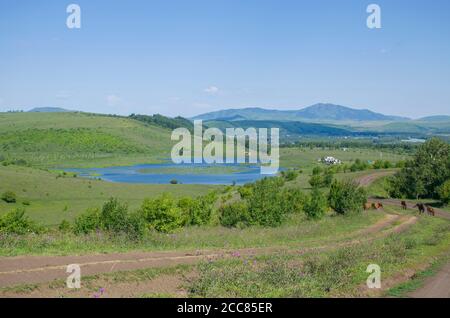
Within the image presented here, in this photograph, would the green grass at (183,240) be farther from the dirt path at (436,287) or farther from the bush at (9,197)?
the bush at (9,197)

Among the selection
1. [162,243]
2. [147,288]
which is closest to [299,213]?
[162,243]

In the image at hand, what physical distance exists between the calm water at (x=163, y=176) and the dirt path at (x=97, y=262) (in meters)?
92.1

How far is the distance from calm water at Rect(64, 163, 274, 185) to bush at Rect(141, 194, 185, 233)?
7757 centimetres

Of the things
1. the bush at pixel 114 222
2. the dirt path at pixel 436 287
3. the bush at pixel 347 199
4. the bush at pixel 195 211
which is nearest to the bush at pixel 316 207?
the bush at pixel 347 199

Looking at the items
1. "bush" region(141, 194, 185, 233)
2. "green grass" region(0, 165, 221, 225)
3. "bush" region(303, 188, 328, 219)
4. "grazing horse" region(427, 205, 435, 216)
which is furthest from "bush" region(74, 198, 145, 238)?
"green grass" region(0, 165, 221, 225)

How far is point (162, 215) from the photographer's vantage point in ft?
123

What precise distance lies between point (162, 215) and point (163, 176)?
10173 centimetres

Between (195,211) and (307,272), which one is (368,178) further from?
(307,272)

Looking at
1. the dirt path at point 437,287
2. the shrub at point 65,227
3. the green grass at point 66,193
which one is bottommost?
the green grass at point 66,193

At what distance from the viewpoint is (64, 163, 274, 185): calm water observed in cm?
12138

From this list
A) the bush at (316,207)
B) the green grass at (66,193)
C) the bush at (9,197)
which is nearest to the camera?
the bush at (316,207)

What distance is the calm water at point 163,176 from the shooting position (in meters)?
121

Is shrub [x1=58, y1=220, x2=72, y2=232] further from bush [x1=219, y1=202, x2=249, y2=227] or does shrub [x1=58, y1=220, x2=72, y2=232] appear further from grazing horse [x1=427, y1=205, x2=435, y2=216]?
grazing horse [x1=427, y1=205, x2=435, y2=216]
